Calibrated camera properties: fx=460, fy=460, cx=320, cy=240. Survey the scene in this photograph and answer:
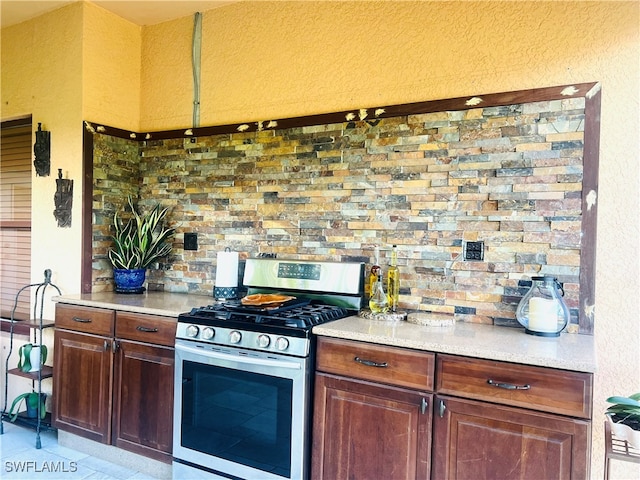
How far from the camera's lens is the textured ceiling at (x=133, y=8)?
3.09m

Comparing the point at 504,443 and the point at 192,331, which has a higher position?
the point at 192,331

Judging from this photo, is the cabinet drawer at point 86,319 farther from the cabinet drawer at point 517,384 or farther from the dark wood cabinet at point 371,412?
the cabinet drawer at point 517,384

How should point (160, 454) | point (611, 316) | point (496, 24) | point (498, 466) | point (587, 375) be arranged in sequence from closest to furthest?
point (587, 375) < point (498, 466) < point (611, 316) < point (496, 24) < point (160, 454)

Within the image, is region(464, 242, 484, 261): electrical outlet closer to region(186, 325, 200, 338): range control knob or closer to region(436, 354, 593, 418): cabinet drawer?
region(436, 354, 593, 418): cabinet drawer

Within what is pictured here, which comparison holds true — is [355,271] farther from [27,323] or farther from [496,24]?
[27,323]

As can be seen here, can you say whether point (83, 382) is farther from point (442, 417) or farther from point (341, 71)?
point (341, 71)

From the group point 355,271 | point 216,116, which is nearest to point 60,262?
point 216,116

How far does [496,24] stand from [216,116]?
71.3 inches

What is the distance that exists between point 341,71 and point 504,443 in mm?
2078

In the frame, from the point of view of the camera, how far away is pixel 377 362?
1.94 meters

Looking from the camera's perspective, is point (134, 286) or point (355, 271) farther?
point (134, 286)

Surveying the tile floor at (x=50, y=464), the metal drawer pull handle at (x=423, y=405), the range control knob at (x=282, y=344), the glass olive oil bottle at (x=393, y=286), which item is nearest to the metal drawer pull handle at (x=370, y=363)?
the metal drawer pull handle at (x=423, y=405)

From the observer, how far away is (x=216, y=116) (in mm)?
3133

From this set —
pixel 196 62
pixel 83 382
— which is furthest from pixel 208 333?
pixel 196 62
